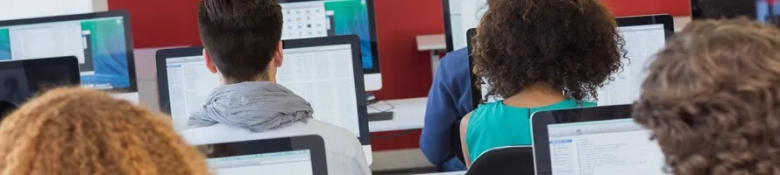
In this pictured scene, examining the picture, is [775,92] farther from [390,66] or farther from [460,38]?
[390,66]

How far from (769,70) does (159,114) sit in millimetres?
581

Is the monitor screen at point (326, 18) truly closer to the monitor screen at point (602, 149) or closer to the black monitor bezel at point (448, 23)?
the black monitor bezel at point (448, 23)

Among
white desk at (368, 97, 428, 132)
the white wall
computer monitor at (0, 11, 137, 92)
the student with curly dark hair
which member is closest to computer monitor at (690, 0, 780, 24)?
white desk at (368, 97, 428, 132)

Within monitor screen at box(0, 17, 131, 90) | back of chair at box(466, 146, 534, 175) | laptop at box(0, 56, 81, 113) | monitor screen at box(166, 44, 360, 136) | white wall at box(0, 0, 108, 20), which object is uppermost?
white wall at box(0, 0, 108, 20)

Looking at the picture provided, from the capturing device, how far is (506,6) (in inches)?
94.2

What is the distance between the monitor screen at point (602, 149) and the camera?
163 centimetres

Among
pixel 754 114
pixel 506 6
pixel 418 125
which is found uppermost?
pixel 506 6

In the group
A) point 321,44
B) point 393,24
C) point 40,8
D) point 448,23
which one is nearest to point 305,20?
point 448,23

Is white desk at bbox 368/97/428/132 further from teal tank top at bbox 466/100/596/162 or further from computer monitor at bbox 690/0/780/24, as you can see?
teal tank top at bbox 466/100/596/162

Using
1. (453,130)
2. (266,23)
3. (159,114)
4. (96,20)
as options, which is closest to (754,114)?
(159,114)

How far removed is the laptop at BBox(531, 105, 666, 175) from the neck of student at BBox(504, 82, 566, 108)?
0.62 meters

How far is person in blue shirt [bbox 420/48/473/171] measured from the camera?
3.10 m

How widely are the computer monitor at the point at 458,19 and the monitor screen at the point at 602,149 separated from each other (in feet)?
6.19

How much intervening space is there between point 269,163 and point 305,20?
245cm
